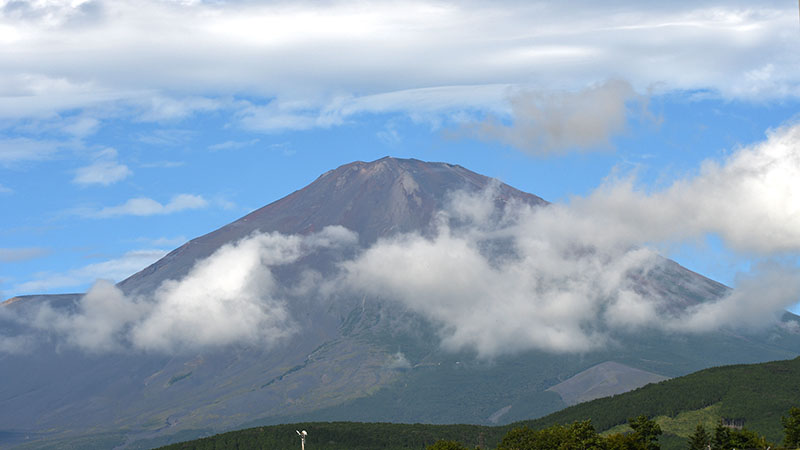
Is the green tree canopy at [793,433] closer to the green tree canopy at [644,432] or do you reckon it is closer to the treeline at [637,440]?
the treeline at [637,440]

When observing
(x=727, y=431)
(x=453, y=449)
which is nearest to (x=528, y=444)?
(x=453, y=449)

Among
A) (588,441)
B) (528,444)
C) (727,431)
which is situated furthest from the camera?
(528,444)

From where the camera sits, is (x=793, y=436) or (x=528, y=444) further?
(x=528, y=444)

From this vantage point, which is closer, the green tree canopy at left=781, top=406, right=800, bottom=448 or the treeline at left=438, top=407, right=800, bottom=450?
the treeline at left=438, top=407, right=800, bottom=450

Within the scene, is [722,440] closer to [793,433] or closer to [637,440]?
[793,433]

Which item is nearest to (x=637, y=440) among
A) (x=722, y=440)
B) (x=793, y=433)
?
(x=722, y=440)

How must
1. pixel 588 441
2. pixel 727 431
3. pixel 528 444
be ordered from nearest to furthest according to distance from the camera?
pixel 588 441, pixel 727 431, pixel 528 444

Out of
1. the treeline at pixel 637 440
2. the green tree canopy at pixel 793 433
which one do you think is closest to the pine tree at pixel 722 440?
the treeline at pixel 637 440

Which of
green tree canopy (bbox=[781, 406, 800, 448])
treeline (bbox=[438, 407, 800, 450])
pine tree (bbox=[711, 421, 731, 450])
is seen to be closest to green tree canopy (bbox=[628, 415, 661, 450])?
treeline (bbox=[438, 407, 800, 450])

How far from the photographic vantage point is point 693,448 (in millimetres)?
150000

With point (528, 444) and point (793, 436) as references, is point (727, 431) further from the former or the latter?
point (528, 444)

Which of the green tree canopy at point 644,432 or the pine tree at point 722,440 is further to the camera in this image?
the pine tree at point 722,440

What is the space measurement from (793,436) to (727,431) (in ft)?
31.9

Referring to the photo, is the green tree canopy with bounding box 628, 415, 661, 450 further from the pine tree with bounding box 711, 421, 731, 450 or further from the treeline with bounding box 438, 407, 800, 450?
the pine tree with bounding box 711, 421, 731, 450
